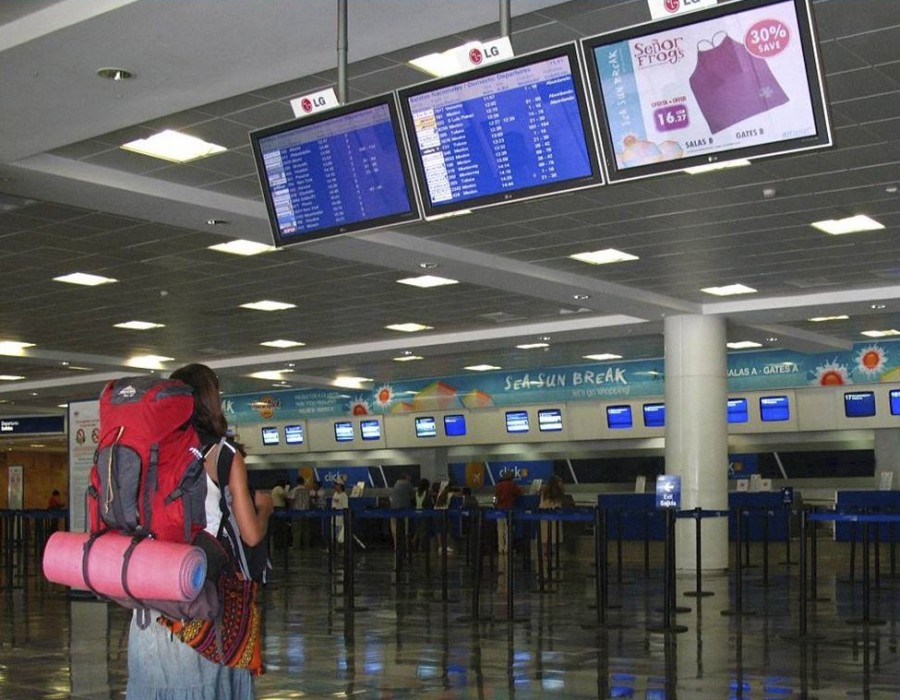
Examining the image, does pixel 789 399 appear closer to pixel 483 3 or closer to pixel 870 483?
pixel 870 483

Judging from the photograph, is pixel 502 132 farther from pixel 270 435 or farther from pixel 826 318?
pixel 270 435

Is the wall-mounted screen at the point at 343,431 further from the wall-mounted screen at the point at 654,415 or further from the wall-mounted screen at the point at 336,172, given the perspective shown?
the wall-mounted screen at the point at 336,172

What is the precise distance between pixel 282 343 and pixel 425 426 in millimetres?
6723

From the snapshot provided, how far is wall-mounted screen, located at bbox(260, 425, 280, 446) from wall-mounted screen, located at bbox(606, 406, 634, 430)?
9.96 meters

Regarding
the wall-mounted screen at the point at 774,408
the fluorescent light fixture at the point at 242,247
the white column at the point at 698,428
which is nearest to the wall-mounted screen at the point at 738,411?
the wall-mounted screen at the point at 774,408

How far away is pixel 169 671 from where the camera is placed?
341cm

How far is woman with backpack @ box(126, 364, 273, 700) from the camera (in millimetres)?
3408

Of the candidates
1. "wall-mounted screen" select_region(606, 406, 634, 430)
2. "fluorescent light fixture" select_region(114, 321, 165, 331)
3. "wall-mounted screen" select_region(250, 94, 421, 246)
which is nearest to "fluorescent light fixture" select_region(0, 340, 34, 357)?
"fluorescent light fixture" select_region(114, 321, 165, 331)

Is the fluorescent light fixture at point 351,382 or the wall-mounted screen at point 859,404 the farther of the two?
the fluorescent light fixture at point 351,382

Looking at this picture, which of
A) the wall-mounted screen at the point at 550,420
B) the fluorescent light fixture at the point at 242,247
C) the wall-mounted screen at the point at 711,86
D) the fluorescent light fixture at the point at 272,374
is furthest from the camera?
the wall-mounted screen at the point at 550,420

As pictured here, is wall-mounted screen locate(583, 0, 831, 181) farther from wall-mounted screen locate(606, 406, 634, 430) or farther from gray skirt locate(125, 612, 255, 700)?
wall-mounted screen locate(606, 406, 634, 430)

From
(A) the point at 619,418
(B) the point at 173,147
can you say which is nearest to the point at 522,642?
(B) the point at 173,147

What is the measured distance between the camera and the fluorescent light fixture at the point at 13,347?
21.9 metres

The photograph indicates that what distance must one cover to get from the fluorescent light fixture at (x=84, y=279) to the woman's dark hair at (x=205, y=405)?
475 inches
